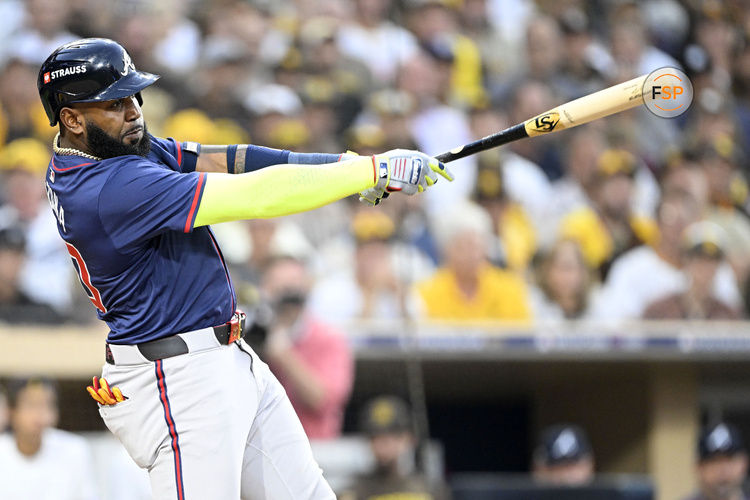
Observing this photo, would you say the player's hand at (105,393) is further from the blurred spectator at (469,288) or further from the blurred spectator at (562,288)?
the blurred spectator at (562,288)

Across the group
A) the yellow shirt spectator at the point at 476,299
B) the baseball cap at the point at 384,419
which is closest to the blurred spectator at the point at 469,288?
the yellow shirt spectator at the point at 476,299

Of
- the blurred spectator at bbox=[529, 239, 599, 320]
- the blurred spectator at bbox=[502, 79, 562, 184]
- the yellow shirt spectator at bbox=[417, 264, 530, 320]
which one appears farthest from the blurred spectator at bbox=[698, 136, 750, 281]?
the yellow shirt spectator at bbox=[417, 264, 530, 320]

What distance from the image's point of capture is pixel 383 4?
23.8ft

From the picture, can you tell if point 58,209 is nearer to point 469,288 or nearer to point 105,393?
point 105,393

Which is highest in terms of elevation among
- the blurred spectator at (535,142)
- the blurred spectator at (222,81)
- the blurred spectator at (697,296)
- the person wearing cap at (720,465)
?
the blurred spectator at (222,81)

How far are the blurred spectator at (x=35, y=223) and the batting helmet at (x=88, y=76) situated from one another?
251 cm

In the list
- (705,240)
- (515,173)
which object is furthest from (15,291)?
(705,240)

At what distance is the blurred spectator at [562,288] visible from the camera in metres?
5.87

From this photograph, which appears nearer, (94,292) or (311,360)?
(94,292)

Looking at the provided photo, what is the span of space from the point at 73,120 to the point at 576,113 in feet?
4.22

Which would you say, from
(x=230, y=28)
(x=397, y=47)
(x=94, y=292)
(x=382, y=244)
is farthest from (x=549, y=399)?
(x=94, y=292)

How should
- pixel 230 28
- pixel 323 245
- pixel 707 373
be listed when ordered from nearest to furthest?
pixel 323 245 → pixel 707 373 → pixel 230 28

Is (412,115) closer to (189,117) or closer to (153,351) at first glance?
(189,117)

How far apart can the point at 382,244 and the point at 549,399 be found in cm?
187
